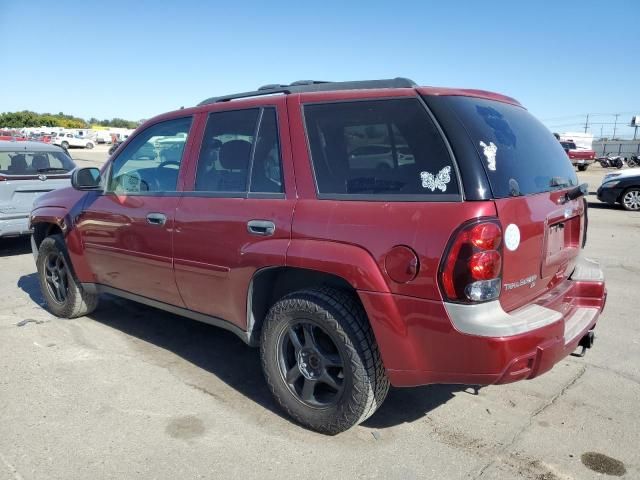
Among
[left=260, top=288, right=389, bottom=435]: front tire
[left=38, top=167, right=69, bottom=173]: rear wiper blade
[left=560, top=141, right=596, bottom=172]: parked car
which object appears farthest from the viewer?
[left=560, top=141, right=596, bottom=172]: parked car

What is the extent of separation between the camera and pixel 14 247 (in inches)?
358

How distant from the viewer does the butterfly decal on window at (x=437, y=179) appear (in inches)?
103

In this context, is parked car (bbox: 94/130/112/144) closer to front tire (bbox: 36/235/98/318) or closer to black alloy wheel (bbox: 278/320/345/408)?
front tire (bbox: 36/235/98/318)

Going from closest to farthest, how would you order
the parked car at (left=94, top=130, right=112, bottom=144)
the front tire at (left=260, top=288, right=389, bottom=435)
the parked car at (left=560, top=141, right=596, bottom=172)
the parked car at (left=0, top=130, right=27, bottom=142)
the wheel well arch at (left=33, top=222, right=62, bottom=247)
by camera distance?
the front tire at (left=260, top=288, right=389, bottom=435)
the wheel well arch at (left=33, top=222, right=62, bottom=247)
the parked car at (left=0, top=130, right=27, bottom=142)
the parked car at (left=560, top=141, right=596, bottom=172)
the parked car at (left=94, top=130, right=112, bottom=144)

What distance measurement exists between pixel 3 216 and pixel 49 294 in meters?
3.17

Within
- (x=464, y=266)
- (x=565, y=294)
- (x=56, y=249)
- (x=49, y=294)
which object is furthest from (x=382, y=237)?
(x=49, y=294)

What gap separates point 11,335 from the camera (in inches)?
187

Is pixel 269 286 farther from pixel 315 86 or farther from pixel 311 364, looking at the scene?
pixel 315 86

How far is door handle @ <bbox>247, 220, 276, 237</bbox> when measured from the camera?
3.15m

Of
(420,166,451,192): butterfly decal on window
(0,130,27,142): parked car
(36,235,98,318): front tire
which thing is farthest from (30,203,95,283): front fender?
(0,130,27,142): parked car

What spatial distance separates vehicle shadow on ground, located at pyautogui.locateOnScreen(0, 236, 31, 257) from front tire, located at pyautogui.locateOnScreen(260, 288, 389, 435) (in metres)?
6.89

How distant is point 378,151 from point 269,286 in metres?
1.11

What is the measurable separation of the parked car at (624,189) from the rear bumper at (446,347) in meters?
13.0

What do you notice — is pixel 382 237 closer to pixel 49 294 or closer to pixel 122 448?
pixel 122 448
